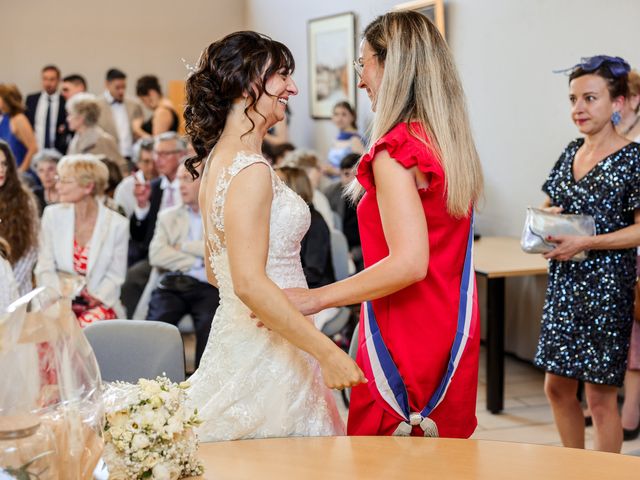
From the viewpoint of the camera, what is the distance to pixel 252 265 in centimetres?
200

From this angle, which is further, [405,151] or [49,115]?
[49,115]

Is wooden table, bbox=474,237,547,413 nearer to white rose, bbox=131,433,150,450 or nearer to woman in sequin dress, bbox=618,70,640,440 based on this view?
woman in sequin dress, bbox=618,70,640,440

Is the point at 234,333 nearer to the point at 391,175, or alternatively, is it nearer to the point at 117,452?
the point at 391,175

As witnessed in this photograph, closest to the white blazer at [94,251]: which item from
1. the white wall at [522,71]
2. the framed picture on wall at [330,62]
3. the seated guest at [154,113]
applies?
the white wall at [522,71]

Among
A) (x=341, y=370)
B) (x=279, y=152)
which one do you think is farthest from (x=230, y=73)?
(x=279, y=152)

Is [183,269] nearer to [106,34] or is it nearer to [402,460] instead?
[402,460]

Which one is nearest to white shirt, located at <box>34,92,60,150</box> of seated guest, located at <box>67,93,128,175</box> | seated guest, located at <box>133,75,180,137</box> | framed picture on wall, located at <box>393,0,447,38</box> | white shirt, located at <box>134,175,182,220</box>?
seated guest, located at <box>133,75,180,137</box>

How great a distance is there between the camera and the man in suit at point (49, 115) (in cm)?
972

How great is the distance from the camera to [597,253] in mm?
3225

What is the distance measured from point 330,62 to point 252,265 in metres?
7.53

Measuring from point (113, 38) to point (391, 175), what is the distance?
1039cm

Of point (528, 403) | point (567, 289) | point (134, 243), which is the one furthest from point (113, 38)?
point (567, 289)

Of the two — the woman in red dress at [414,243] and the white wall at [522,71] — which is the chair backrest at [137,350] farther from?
the white wall at [522,71]

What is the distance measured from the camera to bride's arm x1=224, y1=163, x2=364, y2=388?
78.5 inches
